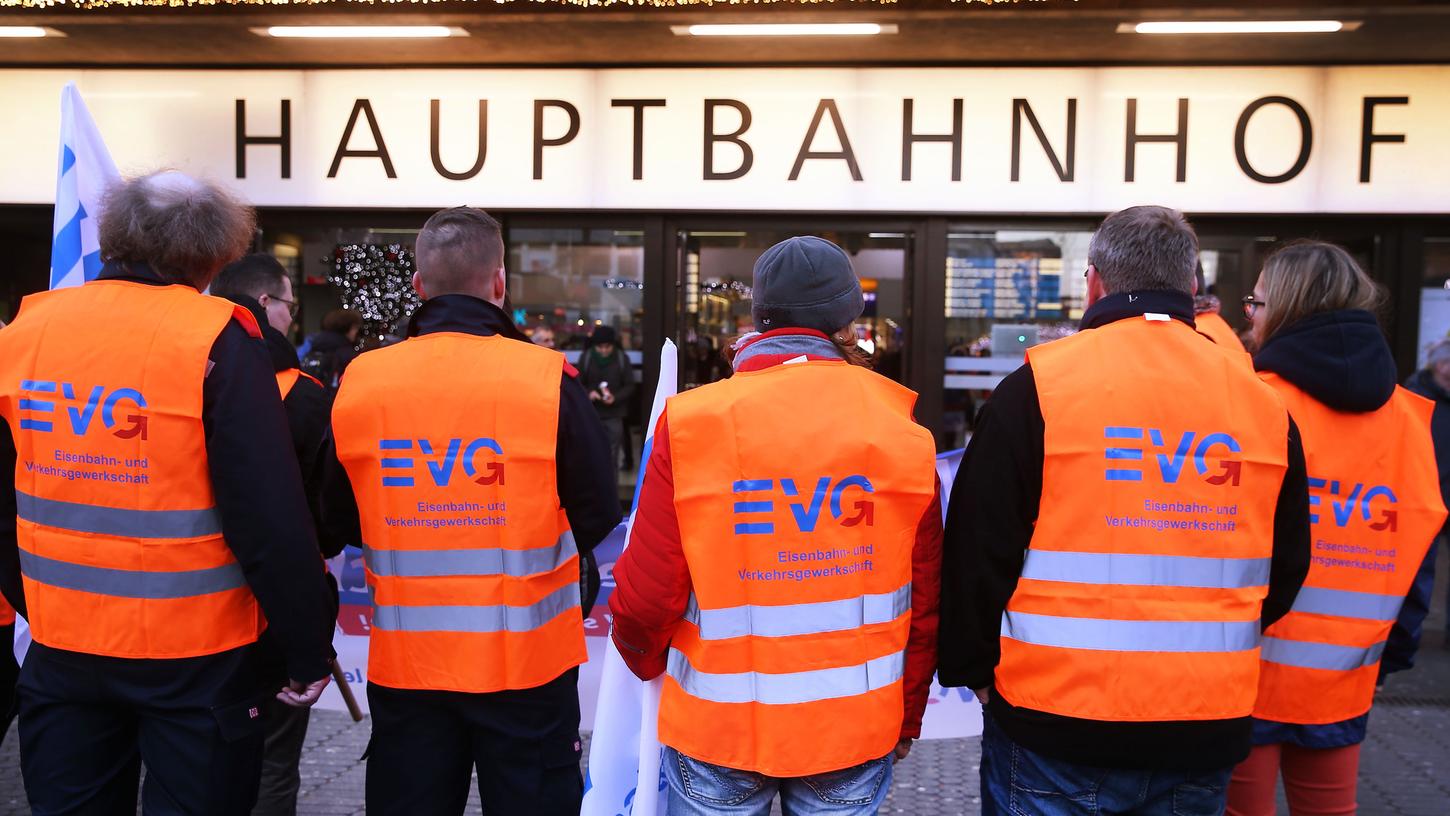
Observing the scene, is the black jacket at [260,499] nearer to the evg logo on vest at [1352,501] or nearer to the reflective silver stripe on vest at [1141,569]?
the reflective silver stripe on vest at [1141,569]

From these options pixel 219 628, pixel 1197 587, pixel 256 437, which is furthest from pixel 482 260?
pixel 1197 587

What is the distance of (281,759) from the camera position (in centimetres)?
330

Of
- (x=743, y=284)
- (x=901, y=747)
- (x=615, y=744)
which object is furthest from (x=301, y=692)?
(x=743, y=284)

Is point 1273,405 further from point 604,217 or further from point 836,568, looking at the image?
point 604,217

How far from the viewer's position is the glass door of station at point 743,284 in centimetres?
724

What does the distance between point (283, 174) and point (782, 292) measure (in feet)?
20.5

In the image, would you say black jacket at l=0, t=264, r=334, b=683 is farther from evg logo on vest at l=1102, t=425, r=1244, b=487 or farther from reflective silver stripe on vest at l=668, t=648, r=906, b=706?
evg logo on vest at l=1102, t=425, r=1244, b=487

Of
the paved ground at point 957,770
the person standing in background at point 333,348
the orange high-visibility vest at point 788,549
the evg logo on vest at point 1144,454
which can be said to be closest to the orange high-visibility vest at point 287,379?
the orange high-visibility vest at point 788,549

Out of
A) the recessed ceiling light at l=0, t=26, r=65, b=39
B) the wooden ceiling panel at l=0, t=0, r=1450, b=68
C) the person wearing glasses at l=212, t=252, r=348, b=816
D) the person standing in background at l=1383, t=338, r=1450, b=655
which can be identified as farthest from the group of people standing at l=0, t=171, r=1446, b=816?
the recessed ceiling light at l=0, t=26, r=65, b=39

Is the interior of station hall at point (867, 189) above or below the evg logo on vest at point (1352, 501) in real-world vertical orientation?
above

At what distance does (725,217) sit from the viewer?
720cm

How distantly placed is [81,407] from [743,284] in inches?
221

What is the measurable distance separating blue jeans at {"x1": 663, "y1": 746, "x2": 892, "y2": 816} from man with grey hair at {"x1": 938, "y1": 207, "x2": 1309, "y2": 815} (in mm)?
336

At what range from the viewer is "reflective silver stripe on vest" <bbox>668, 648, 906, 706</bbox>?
2.08 metres
